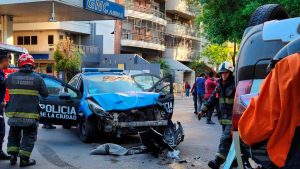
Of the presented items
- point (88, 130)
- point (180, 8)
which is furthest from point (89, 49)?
point (88, 130)

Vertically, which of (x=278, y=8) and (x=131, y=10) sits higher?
(x=131, y=10)

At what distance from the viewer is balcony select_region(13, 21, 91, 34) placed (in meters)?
38.2

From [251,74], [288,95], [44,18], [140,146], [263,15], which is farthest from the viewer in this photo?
[44,18]

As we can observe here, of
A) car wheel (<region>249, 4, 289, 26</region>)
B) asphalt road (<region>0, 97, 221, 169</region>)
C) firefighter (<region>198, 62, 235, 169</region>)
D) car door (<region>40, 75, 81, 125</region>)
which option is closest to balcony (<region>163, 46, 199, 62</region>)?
asphalt road (<region>0, 97, 221, 169</region>)

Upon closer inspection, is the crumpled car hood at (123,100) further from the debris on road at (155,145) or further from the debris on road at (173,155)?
the debris on road at (173,155)

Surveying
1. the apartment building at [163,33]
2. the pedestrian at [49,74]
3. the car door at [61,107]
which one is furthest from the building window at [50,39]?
the car door at [61,107]

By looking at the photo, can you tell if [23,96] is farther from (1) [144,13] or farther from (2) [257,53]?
(1) [144,13]

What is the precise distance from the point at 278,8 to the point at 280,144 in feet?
12.3

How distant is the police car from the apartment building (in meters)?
31.7

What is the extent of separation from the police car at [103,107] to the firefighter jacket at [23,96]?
204 cm

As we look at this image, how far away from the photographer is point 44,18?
27156mm

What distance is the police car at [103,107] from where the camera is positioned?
8703 millimetres

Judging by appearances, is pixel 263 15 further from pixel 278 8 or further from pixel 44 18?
pixel 44 18

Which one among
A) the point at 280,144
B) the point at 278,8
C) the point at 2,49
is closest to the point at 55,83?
the point at 278,8
